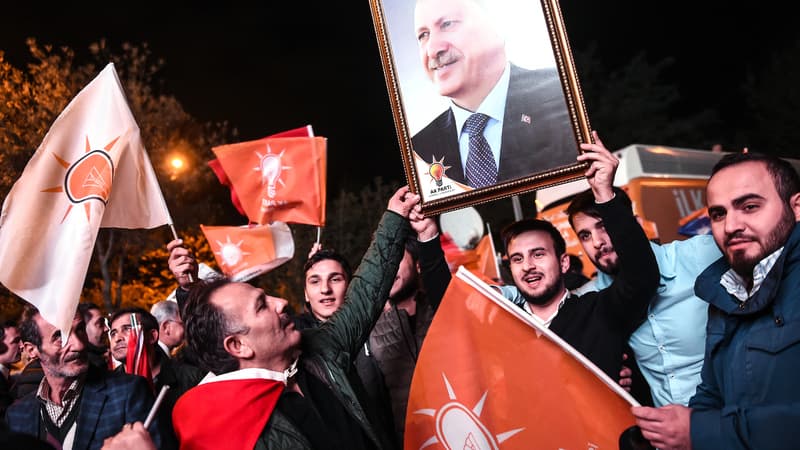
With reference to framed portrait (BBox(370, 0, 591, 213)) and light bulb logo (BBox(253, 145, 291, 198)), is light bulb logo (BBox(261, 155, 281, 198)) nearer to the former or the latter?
light bulb logo (BBox(253, 145, 291, 198))

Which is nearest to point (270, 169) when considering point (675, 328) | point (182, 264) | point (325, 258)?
point (325, 258)

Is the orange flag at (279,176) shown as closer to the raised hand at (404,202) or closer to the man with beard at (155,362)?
the man with beard at (155,362)

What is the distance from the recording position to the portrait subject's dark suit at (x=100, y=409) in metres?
3.19

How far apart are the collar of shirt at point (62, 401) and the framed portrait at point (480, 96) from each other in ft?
6.85

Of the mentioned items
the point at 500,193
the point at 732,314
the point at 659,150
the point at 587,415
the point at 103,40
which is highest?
the point at 103,40

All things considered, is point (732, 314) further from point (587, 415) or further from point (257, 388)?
point (257, 388)

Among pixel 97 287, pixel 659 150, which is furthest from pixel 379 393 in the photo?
pixel 97 287

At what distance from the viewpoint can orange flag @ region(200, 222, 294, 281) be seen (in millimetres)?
6828

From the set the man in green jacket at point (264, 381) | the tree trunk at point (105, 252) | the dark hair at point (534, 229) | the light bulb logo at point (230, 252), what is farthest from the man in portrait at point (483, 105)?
the tree trunk at point (105, 252)

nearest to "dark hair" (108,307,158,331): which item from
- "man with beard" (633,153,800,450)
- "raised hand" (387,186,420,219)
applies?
"raised hand" (387,186,420,219)

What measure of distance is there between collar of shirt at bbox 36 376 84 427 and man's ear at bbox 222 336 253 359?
1.14 meters

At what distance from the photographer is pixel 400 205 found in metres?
3.44

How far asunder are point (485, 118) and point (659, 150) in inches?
358

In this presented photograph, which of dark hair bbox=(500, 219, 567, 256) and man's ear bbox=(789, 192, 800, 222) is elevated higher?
dark hair bbox=(500, 219, 567, 256)
